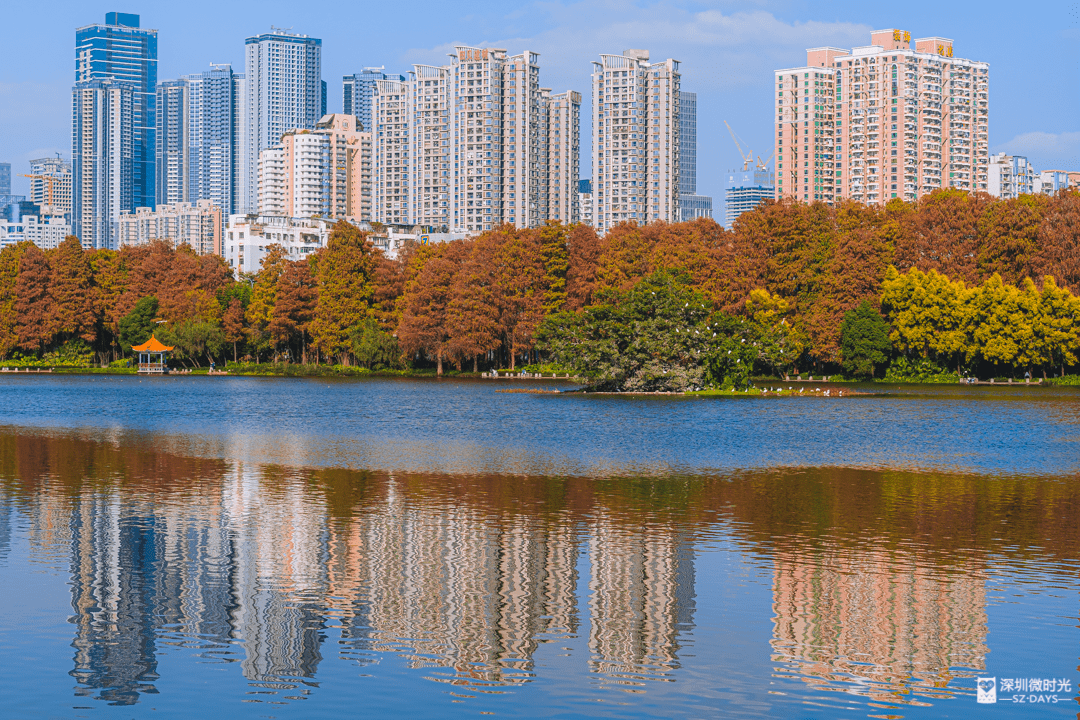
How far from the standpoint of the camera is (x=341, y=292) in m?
99.7

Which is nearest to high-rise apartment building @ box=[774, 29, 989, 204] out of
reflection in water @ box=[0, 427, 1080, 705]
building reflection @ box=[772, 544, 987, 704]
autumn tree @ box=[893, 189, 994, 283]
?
autumn tree @ box=[893, 189, 994, 283]

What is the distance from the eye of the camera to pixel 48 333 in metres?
109

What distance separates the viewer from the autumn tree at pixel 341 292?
99.3 m

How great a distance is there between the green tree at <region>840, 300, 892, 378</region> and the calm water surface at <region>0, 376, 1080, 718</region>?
150 ft

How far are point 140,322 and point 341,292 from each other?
2225cm

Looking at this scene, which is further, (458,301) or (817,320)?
(458,301)

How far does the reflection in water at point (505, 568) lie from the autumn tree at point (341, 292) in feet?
239

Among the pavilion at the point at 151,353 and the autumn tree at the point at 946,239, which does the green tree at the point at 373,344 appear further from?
the autumn tree at the point at 946,239

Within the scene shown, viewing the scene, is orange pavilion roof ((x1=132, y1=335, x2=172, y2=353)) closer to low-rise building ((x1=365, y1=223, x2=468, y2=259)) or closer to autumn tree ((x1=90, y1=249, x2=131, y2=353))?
autumn tree ((x1=90, y1=249, x2=131, y2=353))

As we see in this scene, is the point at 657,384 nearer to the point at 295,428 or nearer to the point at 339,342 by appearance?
the point at 295,428

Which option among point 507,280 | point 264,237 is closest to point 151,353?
point 507,280

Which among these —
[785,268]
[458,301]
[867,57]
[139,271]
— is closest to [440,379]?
[458,301]

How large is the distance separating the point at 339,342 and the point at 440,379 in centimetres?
1439

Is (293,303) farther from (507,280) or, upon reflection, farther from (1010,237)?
(1010,237)
